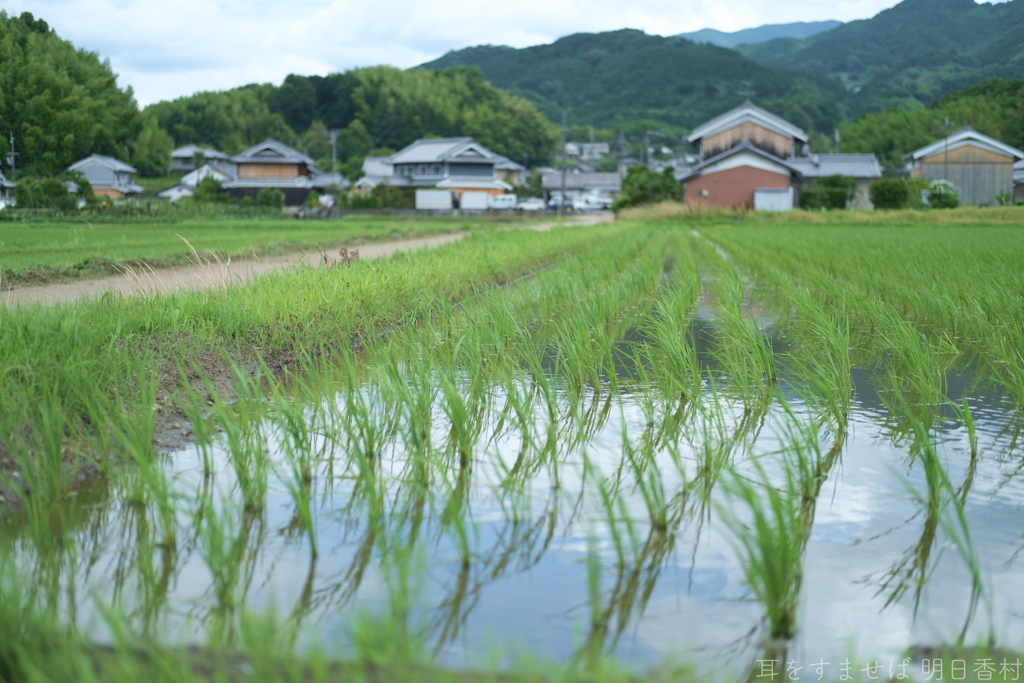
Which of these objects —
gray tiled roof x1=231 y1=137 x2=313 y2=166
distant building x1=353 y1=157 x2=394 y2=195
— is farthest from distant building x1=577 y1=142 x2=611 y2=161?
gray tiled roof x1=231 y1=137 x2=313 y2=166

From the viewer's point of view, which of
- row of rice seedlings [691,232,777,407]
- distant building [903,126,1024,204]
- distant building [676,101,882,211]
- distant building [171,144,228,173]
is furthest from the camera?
distant building [171,144,228,173]

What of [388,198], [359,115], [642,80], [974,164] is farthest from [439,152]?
[642,80]

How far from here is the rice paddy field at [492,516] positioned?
1512mm

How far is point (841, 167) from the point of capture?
35938mm

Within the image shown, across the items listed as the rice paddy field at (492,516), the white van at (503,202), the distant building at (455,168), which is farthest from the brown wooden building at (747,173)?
the rice paddy field at (492,516)

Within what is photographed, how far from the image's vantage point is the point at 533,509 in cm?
230

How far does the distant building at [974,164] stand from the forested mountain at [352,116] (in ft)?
117

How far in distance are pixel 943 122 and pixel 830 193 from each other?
9.79m

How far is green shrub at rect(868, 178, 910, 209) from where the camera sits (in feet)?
89.8

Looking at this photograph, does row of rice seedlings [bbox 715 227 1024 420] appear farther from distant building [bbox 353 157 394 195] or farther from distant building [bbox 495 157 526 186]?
distant building [bbox 495 157 526 186]

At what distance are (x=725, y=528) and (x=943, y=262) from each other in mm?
6959

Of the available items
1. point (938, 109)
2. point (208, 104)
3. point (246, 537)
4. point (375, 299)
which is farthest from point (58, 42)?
point (208, 104)

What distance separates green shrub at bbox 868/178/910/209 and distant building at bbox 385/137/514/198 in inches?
924

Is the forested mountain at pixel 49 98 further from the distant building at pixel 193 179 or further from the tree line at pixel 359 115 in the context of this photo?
the tree line at pixel 359 115
